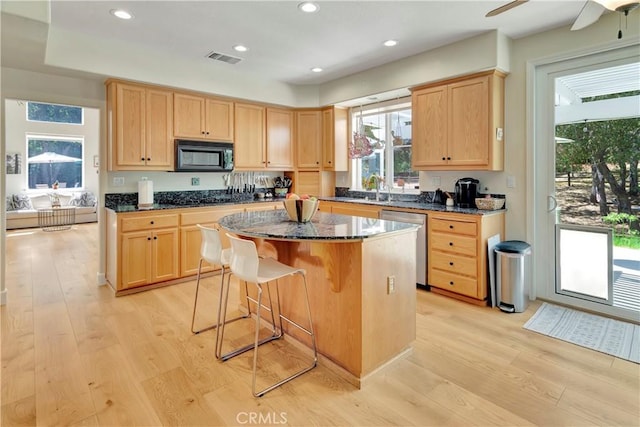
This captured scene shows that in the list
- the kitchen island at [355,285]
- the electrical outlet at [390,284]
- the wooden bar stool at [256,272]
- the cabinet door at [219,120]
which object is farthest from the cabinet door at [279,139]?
the electrical outlet at [390,284]

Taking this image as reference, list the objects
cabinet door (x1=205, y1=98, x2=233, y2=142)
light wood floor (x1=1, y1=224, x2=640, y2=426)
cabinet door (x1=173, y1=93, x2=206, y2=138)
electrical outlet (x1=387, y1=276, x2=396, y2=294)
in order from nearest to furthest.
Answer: light wood floor (x1=1, y1=224, x2=640, y2=426), electrical outlet (x1=387, y1=276, x2=396, y2=294), cabinet door (x1=173, y1=93, x2=206, y2=138), cabinet door (x1=205, y1=98, x2=233, y2=142)

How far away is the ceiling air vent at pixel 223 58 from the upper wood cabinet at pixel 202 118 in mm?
540

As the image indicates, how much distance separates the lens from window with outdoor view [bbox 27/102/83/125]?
8.80 m

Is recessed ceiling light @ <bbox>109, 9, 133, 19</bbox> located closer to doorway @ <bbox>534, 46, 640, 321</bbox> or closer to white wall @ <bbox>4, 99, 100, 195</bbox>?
doorway @ <bbox>534, 46, 640, 321</bbox>

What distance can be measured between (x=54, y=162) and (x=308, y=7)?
942 centimetres

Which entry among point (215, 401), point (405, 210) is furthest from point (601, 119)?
point (215, 401)

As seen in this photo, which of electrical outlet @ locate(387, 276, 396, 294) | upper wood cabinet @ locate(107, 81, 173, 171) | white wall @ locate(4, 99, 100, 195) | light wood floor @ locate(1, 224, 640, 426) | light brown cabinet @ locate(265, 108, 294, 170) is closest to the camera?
light wood floor @ locate(1, 224, 640, 426)

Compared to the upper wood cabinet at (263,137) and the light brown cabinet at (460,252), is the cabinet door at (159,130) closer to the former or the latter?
the upper wood cabinet at (263,137)

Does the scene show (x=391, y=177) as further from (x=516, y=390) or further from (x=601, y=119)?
(x=516, y=390)

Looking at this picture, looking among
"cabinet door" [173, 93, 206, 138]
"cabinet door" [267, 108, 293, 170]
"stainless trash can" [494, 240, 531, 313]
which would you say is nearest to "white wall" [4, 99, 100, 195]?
"cabinet door" [173, 93, 206, 138]

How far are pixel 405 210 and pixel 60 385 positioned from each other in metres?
3.31

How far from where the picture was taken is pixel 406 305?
7.97ft

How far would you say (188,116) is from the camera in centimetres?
441

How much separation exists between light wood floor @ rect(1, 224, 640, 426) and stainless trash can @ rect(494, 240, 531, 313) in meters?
0.11
